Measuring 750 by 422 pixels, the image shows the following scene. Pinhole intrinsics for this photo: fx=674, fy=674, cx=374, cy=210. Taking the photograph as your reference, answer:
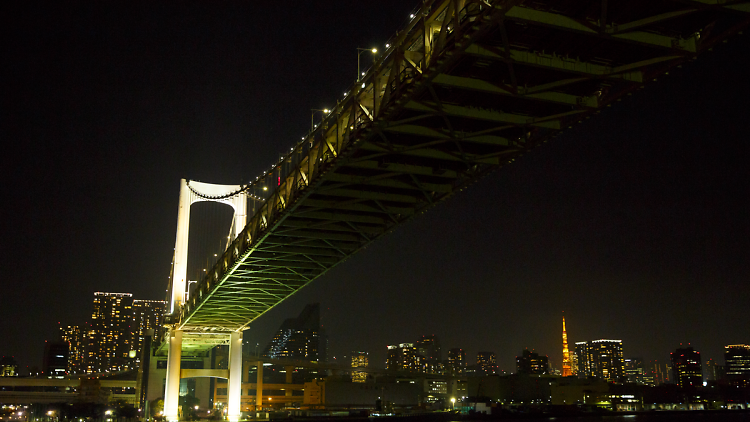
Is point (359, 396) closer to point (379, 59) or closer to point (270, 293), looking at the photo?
point (270, 293)

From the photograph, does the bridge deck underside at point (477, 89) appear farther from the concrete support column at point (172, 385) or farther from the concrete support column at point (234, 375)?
the concrete support column at point (234, 375)

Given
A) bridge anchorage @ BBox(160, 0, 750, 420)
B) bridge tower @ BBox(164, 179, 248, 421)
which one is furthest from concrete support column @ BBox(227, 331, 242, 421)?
bridge anchorage @ BBox(160, 0, 750, 420)

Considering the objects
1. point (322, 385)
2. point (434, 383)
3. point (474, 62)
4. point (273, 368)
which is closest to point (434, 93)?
point (474, 62)

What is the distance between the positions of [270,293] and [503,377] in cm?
11101

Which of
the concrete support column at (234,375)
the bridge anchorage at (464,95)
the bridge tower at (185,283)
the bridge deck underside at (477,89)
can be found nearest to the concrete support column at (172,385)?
the bridge tower at (185,283)

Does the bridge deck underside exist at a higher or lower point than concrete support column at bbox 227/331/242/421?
higher

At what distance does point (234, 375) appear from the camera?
203ft

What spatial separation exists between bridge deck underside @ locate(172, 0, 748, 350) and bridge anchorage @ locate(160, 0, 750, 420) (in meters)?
0.03

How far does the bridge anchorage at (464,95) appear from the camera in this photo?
13.6 metres

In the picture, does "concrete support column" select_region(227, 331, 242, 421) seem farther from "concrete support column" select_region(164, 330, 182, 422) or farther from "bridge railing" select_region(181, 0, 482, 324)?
"bridge railing" select_region(181, 0, 482, 324)

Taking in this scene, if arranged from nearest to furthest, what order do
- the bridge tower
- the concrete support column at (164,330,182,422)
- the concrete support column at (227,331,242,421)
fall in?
the concrete support column at (164,330,182,422)
the bridge tower
the concrete support column at (227,331,242,421)

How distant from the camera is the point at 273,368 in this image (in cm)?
19675

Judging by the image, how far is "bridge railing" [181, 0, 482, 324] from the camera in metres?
14.6

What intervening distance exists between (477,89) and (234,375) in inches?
2040
